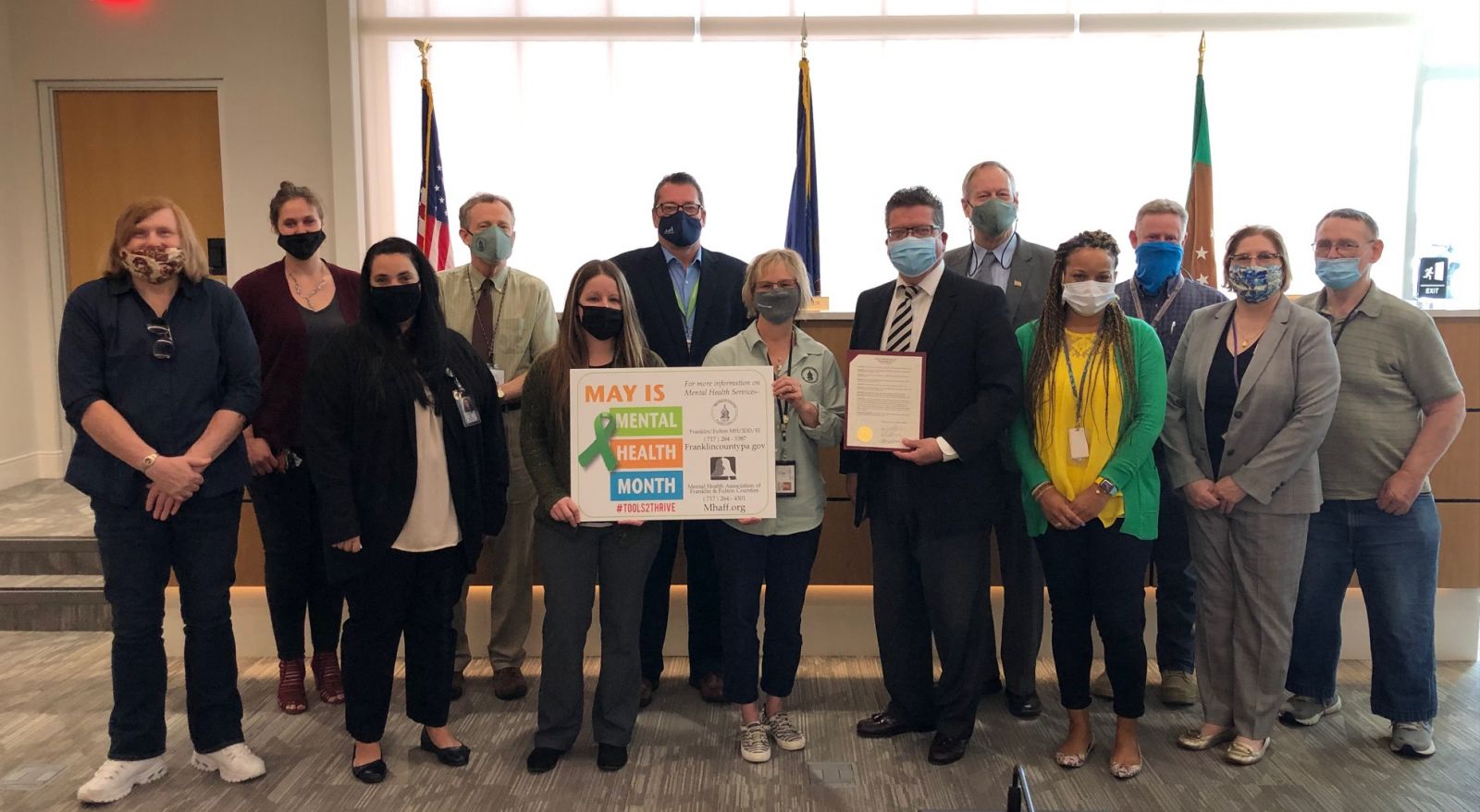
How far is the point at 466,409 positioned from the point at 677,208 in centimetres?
100

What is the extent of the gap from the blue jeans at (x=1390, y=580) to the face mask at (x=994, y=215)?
Answer: 1.37 metres

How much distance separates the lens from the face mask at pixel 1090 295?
2.46m

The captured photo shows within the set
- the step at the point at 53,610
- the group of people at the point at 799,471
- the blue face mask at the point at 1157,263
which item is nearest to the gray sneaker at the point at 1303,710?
the group of people at the point at 799,471

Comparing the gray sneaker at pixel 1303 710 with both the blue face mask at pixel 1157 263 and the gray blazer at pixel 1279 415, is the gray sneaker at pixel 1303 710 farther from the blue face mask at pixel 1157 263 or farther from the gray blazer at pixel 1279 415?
the blue face mask at pixel 1157 263

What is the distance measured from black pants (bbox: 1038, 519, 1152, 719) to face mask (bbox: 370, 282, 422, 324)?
191cm

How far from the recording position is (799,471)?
266 centimetres

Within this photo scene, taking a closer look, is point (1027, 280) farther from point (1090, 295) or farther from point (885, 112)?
point (885, 112)

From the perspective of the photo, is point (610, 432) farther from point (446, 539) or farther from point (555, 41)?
point (555, 41)

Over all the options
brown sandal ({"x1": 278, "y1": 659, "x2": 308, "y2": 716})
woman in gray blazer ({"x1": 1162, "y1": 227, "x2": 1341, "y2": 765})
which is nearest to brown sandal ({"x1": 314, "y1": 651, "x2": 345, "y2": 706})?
brown sandal ({"x1": 278, "y1": 659, "x2": 308, "y2": 716})

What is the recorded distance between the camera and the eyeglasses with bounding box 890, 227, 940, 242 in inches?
103

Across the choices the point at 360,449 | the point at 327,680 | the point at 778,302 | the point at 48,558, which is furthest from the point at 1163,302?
the point at 48,558

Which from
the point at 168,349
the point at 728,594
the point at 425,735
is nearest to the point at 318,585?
the point at 425,735

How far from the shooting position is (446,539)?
2512mm

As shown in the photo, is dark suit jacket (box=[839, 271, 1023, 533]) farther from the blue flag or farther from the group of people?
the blue flag
